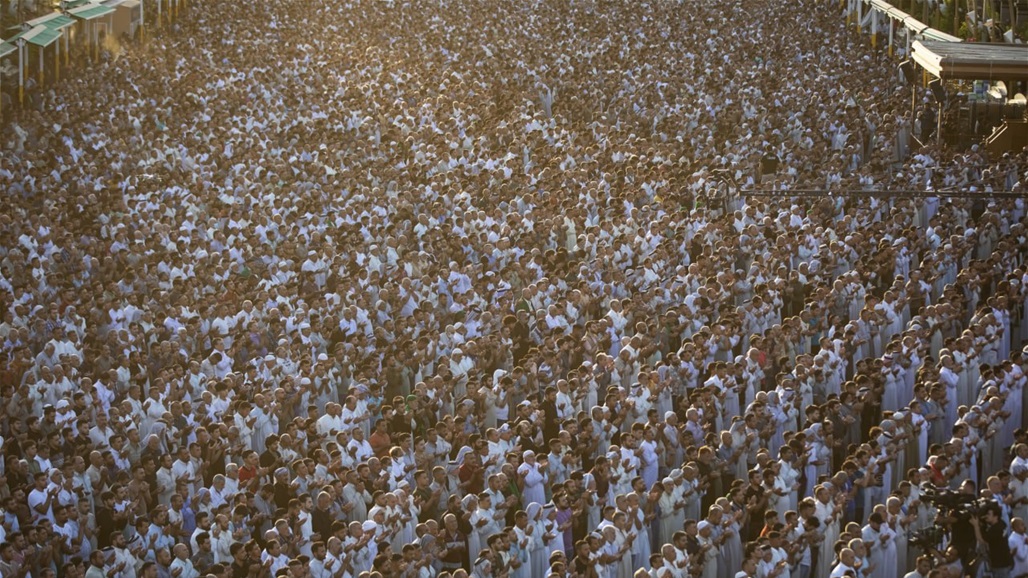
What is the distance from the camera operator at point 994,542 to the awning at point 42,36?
63.2ft

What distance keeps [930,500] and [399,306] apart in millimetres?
7648

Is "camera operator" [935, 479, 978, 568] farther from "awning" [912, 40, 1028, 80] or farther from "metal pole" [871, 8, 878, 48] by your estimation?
"metal pole" [871, 8, 878, 48]

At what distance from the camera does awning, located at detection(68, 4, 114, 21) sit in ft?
102

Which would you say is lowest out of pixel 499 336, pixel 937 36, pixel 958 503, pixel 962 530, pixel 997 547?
pixel 937 36

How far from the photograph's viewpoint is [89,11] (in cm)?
3166

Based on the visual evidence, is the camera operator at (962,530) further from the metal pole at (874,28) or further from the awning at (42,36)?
the metal pole at (874,28)

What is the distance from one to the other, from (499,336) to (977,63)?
35.4ft

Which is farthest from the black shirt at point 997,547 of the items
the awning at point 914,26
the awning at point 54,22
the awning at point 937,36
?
the awning at point 54,22

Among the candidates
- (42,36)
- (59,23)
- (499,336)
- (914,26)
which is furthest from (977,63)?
(59,23)

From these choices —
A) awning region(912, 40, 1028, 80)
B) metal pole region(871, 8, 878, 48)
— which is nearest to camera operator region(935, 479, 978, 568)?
awning region(912, 40, 1028, 80)

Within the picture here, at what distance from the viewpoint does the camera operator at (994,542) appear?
12375 millimetres

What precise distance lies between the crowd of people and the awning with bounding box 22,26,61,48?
1.08m

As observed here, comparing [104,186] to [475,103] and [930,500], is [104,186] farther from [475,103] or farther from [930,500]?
[930,500]

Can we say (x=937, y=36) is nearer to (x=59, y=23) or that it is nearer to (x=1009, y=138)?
(x=1009, y=138)
